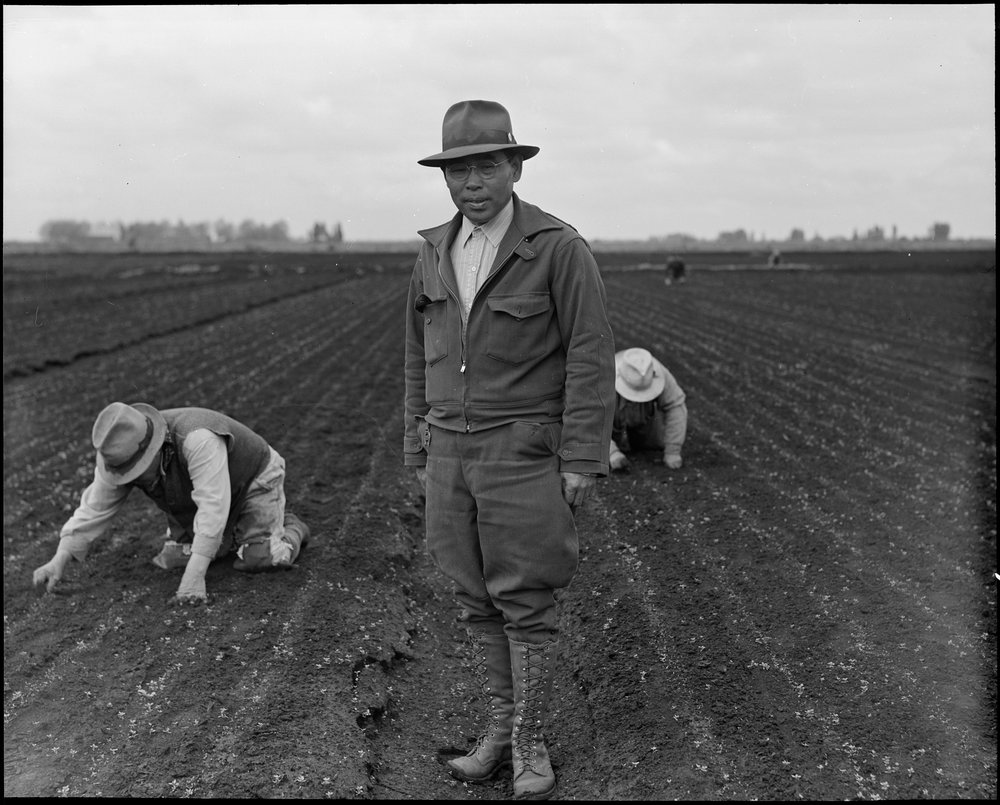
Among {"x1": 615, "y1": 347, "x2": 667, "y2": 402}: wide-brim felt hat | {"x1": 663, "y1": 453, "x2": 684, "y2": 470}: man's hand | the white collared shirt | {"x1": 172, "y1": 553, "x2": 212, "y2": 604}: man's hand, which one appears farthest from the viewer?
{"x1": 663, "y1": 453, "x2": 684, "y2": 470}: man's hand

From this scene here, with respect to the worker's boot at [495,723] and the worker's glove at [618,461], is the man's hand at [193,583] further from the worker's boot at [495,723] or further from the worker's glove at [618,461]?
the worker's glove at [618,461]

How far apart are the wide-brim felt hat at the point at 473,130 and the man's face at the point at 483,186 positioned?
36 millimetres

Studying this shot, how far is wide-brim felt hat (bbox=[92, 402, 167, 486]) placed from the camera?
400 centimetres

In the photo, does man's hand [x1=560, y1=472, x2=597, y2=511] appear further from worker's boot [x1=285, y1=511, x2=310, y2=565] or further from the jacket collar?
worker's boot [x1=285, y1=511, x2=310, y2=565]

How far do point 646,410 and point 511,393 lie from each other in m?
3.90

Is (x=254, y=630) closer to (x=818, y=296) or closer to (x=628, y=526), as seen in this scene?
(x=628, y=526)

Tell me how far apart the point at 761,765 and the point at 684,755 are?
24 cm

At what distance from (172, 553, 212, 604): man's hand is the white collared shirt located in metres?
2.26

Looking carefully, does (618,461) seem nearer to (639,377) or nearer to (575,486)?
(639,377)

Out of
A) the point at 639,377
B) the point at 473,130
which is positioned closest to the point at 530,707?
the point at 473,130

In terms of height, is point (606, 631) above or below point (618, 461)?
below

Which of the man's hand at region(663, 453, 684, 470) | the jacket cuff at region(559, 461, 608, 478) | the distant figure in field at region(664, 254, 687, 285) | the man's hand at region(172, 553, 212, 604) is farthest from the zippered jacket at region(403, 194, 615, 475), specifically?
the distant figure in field at region(664, 254, 687, 285)

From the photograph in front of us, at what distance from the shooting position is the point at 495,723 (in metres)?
3.03

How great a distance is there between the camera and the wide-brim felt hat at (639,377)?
6.16 meters
